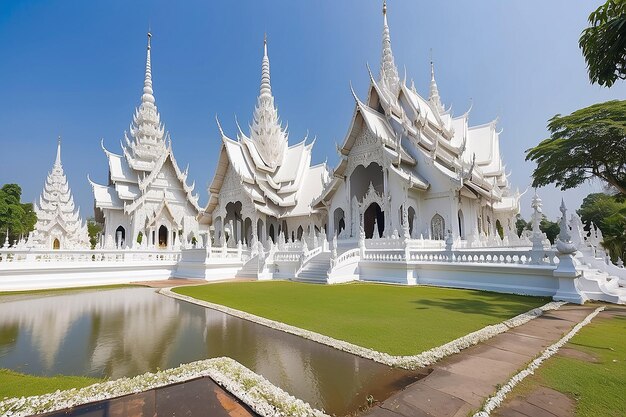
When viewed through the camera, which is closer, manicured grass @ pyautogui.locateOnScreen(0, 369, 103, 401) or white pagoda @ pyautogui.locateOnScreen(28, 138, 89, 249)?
manicured grass @ pyautogui.locateOnScreen(0, 369, 103, 401)

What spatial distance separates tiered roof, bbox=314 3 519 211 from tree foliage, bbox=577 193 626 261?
4.80 m

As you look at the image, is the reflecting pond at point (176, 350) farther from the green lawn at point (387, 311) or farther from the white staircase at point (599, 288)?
the white staircase at point (599, 288)

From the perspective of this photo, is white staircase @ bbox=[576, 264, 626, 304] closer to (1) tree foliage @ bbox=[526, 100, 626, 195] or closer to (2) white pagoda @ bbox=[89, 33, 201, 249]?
(1) tree foliage @ bbox=[526, 100, 626, 195]

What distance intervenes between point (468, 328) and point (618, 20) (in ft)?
16.0

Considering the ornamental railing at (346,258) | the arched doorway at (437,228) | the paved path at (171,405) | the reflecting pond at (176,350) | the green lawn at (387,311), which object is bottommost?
the green lawn at (387,311)

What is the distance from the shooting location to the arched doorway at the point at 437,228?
15393 mm

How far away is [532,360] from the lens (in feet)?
11.2

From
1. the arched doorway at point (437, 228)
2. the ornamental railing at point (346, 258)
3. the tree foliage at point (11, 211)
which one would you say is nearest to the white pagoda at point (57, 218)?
the tree foliage at point (11, 211)

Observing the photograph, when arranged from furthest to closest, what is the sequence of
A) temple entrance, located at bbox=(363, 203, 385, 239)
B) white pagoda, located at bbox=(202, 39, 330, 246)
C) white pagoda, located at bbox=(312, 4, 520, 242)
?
white pagoda, located at bbox=(202, 39, 330, 246) → temple entrance, located at bbox=(363, 203, 385, 239) → white pagoda, located at bbox=(312, 4, 520, 242)

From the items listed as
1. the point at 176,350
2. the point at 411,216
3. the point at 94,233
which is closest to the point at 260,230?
the point at 411,216

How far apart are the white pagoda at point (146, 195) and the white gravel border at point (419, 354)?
21.5 meters

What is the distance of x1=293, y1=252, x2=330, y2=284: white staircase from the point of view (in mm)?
11845

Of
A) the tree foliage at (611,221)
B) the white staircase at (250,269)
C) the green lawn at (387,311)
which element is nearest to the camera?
the green lawn at (387,311)

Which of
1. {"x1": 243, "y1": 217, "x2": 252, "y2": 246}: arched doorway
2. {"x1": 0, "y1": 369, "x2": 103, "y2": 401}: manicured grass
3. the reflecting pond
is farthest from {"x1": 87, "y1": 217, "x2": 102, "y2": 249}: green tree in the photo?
{"x1": 0, "y1": 369, "x2": 103, "y2": 401}: manicured grass
